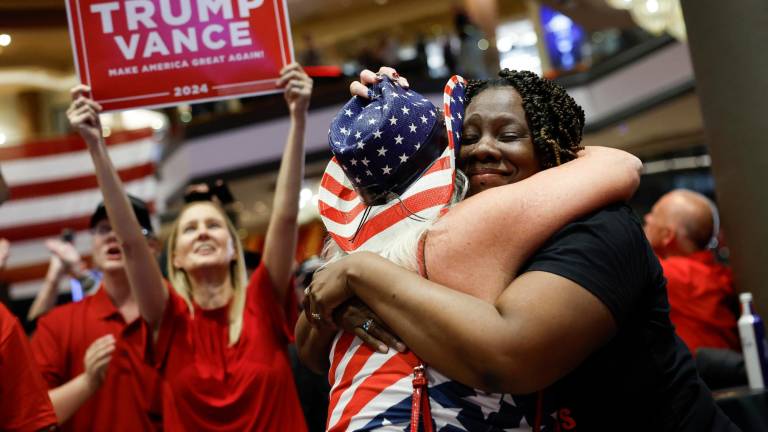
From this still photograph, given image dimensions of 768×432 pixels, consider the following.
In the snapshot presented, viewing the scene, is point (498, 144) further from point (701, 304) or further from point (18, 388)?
point (701, 304)

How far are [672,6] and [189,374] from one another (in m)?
5.22

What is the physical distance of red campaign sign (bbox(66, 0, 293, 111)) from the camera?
2.75 m

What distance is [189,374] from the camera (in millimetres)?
2709

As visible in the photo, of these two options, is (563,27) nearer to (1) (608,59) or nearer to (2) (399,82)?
(1) (608,59)

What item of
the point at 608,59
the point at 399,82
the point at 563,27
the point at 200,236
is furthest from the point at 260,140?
the point at 399,82

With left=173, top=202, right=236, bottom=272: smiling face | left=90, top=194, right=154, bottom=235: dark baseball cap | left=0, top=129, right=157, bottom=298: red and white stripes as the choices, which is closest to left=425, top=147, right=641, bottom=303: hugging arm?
left=173, top=202, right=236, bottom=272: smiling face

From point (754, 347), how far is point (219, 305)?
2.02 metres

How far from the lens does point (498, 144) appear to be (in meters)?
1.65

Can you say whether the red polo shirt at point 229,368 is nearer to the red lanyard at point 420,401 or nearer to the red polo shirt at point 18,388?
the red polo shirt at point 18,388

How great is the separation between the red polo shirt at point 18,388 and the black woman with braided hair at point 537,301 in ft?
3.78

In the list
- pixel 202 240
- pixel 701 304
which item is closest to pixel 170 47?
pixel 202 240

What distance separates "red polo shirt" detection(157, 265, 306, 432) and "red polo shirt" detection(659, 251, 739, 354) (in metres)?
Result: 1.98

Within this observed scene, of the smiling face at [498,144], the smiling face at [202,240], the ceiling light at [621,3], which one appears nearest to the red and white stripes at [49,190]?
the ceiling light at [621,3]

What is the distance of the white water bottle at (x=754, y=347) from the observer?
3016 mm
